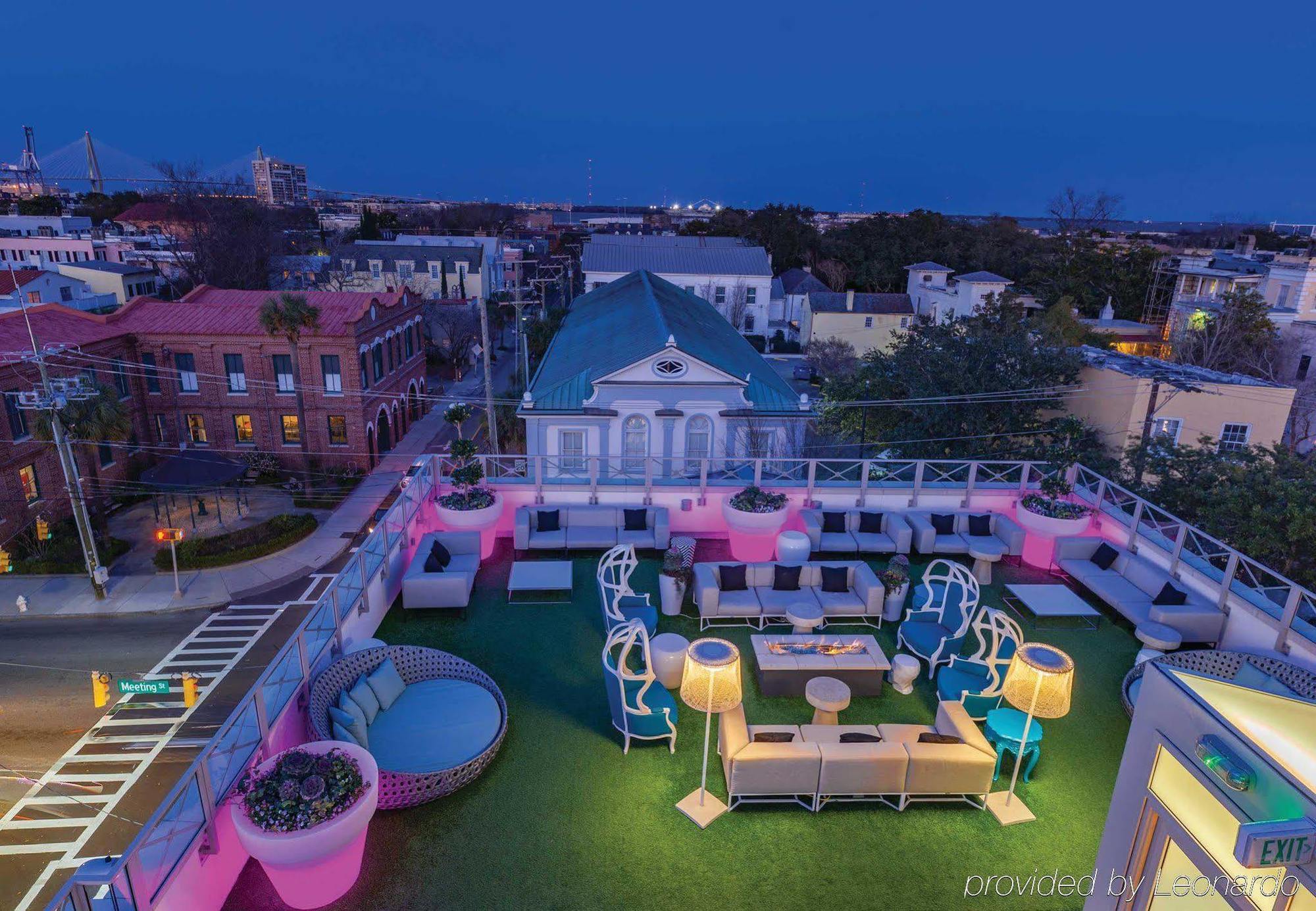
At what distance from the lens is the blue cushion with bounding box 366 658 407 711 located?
816cm

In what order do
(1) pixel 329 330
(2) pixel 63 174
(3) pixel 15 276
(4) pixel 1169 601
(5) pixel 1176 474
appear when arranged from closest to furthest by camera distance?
(4) pixel 1169 601
(5) pixel 1176 474
(1) pixel 329 330
(3) pixel 15 276
(2) pixel 63 174

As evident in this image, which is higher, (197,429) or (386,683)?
(386,683)

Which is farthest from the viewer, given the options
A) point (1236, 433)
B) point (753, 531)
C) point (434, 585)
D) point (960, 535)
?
point (1236, 433)

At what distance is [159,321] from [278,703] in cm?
3016

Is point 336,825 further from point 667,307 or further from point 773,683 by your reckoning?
point 667,307

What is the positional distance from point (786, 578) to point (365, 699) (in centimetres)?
641

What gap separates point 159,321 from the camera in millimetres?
30516

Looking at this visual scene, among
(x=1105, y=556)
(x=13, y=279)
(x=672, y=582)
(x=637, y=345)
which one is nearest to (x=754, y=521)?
(x=672, y=582)

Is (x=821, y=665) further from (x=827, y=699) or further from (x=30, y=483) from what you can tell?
(x=30, y=483)

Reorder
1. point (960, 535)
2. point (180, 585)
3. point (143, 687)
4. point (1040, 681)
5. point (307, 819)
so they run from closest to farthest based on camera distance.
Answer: point (307, 819), point (1040, 681), point (143, 687), point (960, 535), point (180, 585)

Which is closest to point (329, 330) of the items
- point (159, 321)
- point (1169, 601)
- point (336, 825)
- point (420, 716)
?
point (159, 321)

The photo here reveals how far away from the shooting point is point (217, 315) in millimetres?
30875

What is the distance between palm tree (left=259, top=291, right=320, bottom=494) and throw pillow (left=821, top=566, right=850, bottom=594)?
1021 inches

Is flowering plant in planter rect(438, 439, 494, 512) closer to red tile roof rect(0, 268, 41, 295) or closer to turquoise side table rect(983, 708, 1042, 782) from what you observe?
turquoise side table rect(983, 708, 1042, 782)
